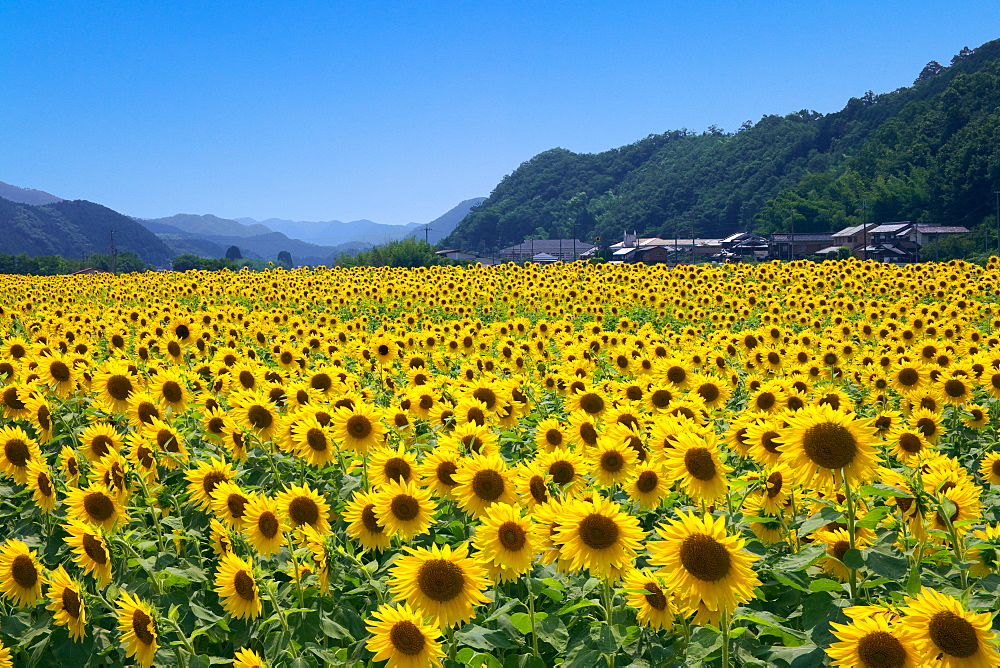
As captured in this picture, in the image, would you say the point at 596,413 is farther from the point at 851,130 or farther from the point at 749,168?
the point at 851,130

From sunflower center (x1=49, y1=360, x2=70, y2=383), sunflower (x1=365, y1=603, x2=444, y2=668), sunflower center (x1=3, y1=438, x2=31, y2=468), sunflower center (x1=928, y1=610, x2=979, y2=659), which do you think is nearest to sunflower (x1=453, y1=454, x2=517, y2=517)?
sunflower (x1=365, y1=603, x2=444, y2=668)

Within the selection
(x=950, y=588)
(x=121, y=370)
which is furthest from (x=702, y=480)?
(x=121, y=370)

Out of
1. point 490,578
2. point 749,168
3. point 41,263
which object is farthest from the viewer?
point 749,168

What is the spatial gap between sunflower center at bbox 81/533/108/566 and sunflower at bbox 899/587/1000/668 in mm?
3718

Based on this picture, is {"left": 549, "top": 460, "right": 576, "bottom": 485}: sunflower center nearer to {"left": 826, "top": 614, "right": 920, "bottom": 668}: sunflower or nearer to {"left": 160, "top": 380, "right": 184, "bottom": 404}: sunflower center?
{"left": 826, "top": 614, "right": 920, "bottom": 668}: sunflower

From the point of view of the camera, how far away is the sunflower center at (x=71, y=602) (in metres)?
3.59

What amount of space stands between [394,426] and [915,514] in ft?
11.5

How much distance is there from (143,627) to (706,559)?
2.50 m

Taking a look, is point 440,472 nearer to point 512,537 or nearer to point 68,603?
point 512,537

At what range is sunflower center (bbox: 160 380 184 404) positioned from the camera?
6211 millimetres

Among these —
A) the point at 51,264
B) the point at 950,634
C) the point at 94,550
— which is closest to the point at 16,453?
the point at 94,550

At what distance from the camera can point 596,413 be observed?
20.0ft

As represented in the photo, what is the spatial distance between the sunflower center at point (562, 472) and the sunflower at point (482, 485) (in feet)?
1.26

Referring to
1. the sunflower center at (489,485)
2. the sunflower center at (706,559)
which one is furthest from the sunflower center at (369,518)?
the sunflower center at (706,559)
